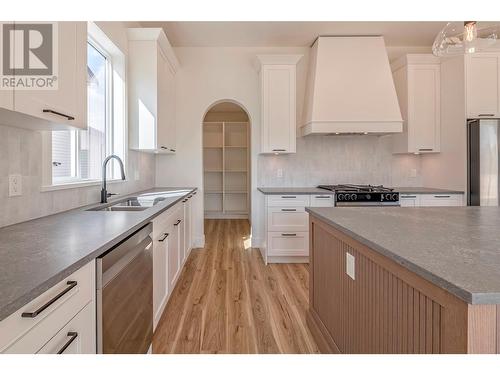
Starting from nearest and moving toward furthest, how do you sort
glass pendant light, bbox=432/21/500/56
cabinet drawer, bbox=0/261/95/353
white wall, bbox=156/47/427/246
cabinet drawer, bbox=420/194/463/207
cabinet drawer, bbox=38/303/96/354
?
cabinet drawer, bbox=0/261/95/353 → cabinet drawer, bbox=38/303/96/354 → glass pendant light, bbox=432/21/500/56 → cabinet drawer, bbox=420/194/463/207 → white wall, bbox=156/47/427/246

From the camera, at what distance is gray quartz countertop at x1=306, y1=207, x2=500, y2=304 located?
2.60 feet

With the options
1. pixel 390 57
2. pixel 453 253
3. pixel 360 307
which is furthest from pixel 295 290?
pixel 390 57

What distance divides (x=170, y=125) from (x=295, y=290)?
250 centimetres

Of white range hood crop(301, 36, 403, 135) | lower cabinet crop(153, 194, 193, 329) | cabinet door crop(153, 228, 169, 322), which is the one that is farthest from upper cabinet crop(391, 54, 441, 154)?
cabinet door crop(153, 228, 169, 322)

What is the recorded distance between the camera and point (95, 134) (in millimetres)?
2812

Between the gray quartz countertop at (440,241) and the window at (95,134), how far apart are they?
1.83 meters

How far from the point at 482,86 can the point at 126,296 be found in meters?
4.36

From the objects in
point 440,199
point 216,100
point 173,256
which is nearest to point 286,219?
point 173,256

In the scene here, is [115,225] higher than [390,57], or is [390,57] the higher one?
[390,57]

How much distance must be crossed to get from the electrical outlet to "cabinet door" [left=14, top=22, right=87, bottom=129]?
1.37ft

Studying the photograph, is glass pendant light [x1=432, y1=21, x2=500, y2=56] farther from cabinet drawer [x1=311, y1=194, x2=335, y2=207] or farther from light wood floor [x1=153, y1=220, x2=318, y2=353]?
light wood floor [x1=153, y1=220, x2=318, y2=353]

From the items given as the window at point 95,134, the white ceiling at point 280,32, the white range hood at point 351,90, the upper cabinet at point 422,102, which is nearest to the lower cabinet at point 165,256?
the window at point 95,134

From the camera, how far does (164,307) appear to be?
95.7 inches
